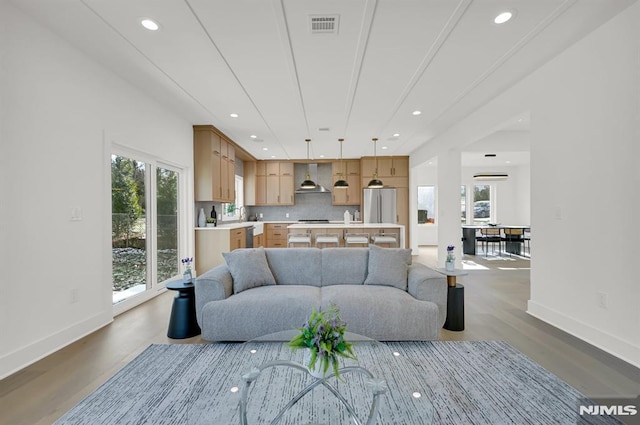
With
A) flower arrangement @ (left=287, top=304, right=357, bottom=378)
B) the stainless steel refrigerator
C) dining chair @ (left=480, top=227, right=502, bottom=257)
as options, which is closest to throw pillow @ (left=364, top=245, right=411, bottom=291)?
flower arrangement @ (left=287, top=304, right=357, bottom=378)

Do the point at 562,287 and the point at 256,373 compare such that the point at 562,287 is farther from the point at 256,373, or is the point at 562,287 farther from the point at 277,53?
the point at 277,53

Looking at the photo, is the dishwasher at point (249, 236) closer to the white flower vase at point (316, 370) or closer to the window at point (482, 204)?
the white flower vase at point (316, 370)

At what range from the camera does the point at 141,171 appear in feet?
13.5

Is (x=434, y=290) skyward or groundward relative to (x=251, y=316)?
skyward

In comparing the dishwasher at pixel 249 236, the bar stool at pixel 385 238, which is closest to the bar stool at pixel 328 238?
the bar stool at pixel 385 238

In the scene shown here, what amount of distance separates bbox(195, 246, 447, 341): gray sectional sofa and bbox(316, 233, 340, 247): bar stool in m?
1.99

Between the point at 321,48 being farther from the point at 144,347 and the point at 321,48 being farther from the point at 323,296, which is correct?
the point at 144,347

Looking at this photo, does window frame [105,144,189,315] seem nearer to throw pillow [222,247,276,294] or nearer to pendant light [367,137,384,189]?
throw pillow [222,247,276,294]

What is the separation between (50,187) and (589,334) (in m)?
5.04

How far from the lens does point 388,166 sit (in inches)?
324

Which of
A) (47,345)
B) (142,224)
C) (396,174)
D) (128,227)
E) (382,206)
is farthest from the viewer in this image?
(396,174)

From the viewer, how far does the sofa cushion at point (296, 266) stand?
3.28 meters

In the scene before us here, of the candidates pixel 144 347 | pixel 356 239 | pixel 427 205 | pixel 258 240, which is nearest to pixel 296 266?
pixel 144 347

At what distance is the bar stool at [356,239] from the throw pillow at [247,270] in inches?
94.0
